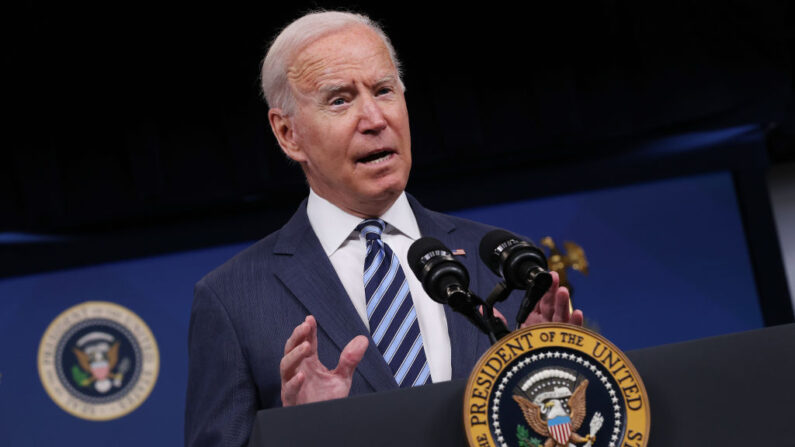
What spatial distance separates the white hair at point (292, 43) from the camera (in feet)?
4.88

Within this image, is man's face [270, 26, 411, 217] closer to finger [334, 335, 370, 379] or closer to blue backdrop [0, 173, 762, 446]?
finger [334, 335, 370, 379]

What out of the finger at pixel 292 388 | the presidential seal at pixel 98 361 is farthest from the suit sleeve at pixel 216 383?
the presidential seal at pixel 98 361

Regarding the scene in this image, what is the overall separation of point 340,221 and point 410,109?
9.94ft

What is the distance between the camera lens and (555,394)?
894 millimetres

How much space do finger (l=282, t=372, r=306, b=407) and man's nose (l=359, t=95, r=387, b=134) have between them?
1.65 feet

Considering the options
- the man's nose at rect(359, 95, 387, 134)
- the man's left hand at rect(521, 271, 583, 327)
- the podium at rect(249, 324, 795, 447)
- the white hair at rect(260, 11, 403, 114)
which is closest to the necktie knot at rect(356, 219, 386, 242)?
the man's nose at rect(359, 95, 387, 134)

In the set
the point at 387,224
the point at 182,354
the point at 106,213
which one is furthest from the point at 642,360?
the point at 106,213

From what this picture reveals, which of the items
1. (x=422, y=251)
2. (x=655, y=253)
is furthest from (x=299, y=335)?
(x=655, y=253)

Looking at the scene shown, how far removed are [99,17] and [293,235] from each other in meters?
3.12

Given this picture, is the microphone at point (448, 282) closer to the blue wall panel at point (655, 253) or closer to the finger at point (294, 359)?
the finger at point (294, 359)

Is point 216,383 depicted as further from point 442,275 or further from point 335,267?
point 442,275

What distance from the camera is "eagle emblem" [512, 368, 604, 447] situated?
887 mm

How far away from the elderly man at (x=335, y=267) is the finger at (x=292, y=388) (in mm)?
200

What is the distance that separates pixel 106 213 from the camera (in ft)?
14.0
